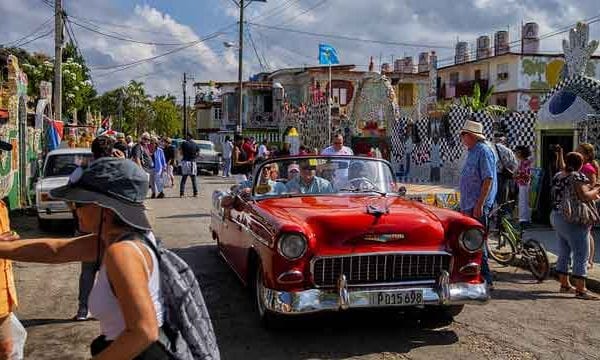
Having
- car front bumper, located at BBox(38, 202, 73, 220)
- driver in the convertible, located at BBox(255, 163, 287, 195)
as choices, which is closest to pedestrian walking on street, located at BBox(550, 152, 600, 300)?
driver in the convertible, located at BBox(255, 163, 287, 195)

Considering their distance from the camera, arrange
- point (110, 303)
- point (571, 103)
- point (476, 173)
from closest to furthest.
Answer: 1. point (110, 303)
2. point (476, 173)
3. point (571, 103)

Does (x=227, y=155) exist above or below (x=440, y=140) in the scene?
below

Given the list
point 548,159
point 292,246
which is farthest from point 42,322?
point 548,159

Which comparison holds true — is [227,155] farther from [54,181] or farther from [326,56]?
[54,181]

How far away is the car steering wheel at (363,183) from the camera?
21.7 feet

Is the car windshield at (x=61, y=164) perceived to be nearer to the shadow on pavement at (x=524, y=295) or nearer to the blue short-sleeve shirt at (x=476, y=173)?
the blue short-sleeve shirt at (x=476, y=173)

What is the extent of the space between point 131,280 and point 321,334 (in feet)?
12.1

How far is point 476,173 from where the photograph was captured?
22.2 ft

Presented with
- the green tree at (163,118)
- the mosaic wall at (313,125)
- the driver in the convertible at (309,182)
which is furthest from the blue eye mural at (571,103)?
the green tree at (163,118)

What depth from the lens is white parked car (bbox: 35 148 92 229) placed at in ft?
35.2

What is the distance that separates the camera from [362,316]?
5945 millimetres

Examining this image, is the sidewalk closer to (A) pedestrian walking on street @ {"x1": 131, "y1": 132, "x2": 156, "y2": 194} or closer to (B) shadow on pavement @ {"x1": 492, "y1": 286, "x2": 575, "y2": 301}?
(B) shadow on pavement @ {"x1": 492, "y1": 286, "x2": 575, "y2": 301}

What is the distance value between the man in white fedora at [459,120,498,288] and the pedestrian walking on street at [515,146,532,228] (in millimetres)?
4822

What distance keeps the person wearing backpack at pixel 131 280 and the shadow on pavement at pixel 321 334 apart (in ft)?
9.17
